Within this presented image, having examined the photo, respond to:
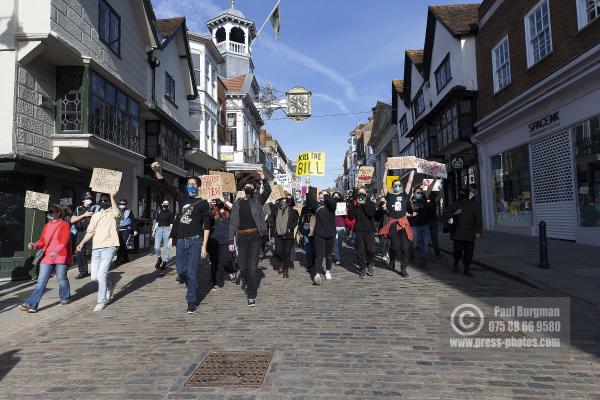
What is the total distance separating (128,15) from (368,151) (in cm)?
4327

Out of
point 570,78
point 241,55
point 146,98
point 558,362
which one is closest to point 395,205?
point 558,362

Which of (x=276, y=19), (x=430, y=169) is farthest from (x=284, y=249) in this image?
(x=276, y=19)

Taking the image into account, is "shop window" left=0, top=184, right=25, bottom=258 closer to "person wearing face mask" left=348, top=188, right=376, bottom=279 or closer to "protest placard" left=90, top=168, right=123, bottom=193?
"protest placard" left=90, top=168, right=123, bottom=193

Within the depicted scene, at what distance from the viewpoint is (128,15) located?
584 inches

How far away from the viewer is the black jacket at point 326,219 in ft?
26.9

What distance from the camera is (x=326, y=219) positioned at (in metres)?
8.32

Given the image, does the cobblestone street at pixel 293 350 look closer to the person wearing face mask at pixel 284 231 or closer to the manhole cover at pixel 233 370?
the manhole cover at pixel 233 370

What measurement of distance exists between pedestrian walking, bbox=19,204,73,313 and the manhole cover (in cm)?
382

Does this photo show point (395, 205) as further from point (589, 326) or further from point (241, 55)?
point (241, 55)

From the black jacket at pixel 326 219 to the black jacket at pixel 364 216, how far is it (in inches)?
25.0

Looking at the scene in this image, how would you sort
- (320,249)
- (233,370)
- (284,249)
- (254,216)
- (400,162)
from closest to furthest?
(233,370), (254,216), (320,249), (284,249), (400,162)

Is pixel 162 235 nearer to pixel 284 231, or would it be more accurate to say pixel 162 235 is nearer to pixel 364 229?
pixel 284 231

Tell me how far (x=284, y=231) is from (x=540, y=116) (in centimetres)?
1012

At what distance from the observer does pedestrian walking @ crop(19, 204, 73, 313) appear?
6.44m
